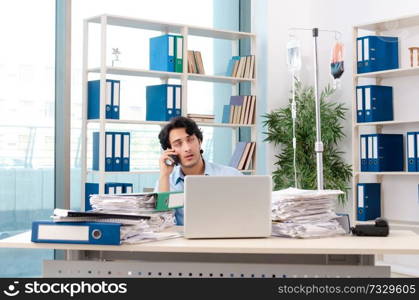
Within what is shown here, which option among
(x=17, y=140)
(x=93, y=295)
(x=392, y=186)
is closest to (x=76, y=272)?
(x=93, y=295)

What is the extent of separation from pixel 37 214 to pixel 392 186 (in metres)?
2.86

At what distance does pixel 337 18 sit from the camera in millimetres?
6430

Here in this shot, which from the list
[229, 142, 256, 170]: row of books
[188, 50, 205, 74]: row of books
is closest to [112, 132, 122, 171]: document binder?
[188, 50, 205, 74]: row of books

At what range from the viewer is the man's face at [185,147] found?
12.0 ft

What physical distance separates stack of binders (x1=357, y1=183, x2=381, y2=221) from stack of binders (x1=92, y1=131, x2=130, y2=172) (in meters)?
1.89

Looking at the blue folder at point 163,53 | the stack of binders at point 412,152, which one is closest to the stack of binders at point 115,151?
the blue folder at point 163,53

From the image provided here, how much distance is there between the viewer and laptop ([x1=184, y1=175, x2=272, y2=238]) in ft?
8.23

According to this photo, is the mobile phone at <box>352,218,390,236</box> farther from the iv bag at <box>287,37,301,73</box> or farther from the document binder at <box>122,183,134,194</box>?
the document binder at <box>122,183,134,194</box>

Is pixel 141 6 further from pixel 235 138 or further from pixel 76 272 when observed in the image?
pixel 76 272

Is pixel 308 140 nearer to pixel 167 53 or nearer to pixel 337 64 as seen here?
pixel 167 53

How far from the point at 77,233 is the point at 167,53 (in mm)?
3443

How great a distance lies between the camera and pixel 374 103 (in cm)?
565

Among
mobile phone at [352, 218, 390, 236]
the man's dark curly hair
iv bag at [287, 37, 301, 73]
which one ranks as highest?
iv bag at [287, 37, 301, 73]

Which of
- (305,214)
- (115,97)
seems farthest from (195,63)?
(305,214)
